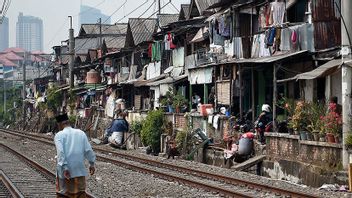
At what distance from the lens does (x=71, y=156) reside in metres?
10.1

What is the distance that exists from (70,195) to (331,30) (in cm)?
1546

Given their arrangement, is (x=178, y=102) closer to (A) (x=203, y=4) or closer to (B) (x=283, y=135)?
(A) (x=203, y=4)

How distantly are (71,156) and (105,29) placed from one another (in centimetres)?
6149

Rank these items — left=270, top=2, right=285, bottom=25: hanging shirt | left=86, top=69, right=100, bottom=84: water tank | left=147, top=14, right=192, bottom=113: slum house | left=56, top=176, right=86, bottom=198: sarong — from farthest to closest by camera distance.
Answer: left=86, top=69, right=100, bottom=84: water tank, left=147, top=14, right=192, bottom=113: slum house, left=270, top=2, right=285, bottom=25: hanging shirt, left=56, top=176, right=86, bottom=198: sarong

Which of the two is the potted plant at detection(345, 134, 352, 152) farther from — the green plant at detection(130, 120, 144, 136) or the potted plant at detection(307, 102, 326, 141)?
the green plant at detection(130, 120, 144, 136)

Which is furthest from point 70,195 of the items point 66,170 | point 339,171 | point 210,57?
point 210,57

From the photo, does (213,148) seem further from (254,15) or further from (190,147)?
(254,15)

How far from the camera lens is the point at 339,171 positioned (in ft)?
56.9

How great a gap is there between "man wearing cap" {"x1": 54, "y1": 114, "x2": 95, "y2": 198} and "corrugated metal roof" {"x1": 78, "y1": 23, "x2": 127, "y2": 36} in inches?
2371

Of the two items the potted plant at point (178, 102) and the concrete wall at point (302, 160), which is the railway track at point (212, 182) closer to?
the concrete wall at point (302, 160)

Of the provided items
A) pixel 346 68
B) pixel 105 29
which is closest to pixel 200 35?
pixel 346 68

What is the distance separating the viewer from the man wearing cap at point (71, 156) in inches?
396

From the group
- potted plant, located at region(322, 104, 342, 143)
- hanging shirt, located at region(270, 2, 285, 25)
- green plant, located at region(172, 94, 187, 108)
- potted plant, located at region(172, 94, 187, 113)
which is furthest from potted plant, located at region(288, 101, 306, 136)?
green plant, located at region(172, 94, 187, 108)

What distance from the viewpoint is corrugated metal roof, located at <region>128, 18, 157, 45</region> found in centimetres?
5144
